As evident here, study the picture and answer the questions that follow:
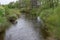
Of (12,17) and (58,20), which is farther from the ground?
(58,20)

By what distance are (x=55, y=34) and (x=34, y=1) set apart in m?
25.2

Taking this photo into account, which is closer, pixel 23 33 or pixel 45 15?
pixel 23 33

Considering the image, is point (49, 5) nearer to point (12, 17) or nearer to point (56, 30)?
point (12, 17)

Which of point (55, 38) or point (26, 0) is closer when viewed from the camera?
point (55, 38)

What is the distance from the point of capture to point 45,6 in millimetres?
26156

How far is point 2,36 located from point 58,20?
16.7 ft

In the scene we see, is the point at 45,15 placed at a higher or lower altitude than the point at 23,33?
higher

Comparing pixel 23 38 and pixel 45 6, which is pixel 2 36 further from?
pixel 45 6

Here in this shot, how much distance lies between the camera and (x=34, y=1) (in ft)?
124

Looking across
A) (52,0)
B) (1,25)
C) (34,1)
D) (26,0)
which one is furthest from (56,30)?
(26,0)

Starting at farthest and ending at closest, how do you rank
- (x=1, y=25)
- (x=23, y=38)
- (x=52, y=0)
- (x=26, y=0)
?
(x=26, y=0), (x=52, y=0), (x=1, y=25), (x=23, y=38)

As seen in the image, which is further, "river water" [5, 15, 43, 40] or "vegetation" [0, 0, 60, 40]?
"river water" [5, 15, 43, 40]

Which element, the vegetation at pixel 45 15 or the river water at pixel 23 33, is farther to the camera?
the river water at pixel 23 33

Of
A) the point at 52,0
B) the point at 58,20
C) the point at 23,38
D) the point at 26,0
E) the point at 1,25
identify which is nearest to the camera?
the point at 58,20
